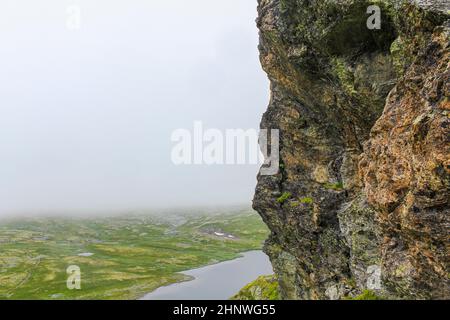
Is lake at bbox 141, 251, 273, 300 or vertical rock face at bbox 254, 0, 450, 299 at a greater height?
vertical rock face at bbox 254, 0, 450, 299

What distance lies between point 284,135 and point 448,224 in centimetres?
3035

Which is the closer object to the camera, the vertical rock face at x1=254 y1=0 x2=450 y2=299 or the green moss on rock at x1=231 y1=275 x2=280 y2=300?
the vertical rock face at x1=254 y1=0 x2=450 y2=299

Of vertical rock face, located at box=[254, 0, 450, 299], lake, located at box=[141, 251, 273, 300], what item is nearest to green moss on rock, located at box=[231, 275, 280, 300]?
vertical rock face, located at box=[254, 0, 450, 299]

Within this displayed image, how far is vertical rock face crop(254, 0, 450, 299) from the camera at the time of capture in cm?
2044

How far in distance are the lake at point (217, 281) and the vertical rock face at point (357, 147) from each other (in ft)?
202

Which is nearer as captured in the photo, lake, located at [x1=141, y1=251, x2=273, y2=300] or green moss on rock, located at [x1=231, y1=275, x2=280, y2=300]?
green moss on rock, located at [x1=231, y1=275, x2=280, y2=300]

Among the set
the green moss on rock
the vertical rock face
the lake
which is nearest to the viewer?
the vertical rock face

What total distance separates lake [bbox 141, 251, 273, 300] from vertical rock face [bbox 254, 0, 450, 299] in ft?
202

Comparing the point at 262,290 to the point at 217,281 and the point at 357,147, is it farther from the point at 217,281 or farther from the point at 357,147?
the point at 217,281

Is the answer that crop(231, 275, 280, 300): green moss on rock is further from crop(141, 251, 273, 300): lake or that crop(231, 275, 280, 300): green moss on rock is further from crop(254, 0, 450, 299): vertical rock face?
crop(141, 251, 273, 300): lake

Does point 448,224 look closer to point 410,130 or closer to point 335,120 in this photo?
point 410,130

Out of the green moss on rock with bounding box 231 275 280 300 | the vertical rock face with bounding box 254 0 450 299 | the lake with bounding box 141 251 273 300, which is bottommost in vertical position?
the lake with bounding box 141 251 273 300

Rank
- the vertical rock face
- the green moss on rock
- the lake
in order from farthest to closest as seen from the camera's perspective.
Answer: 1. the lake
2. the green moss on rock
3. the vertical rock face
